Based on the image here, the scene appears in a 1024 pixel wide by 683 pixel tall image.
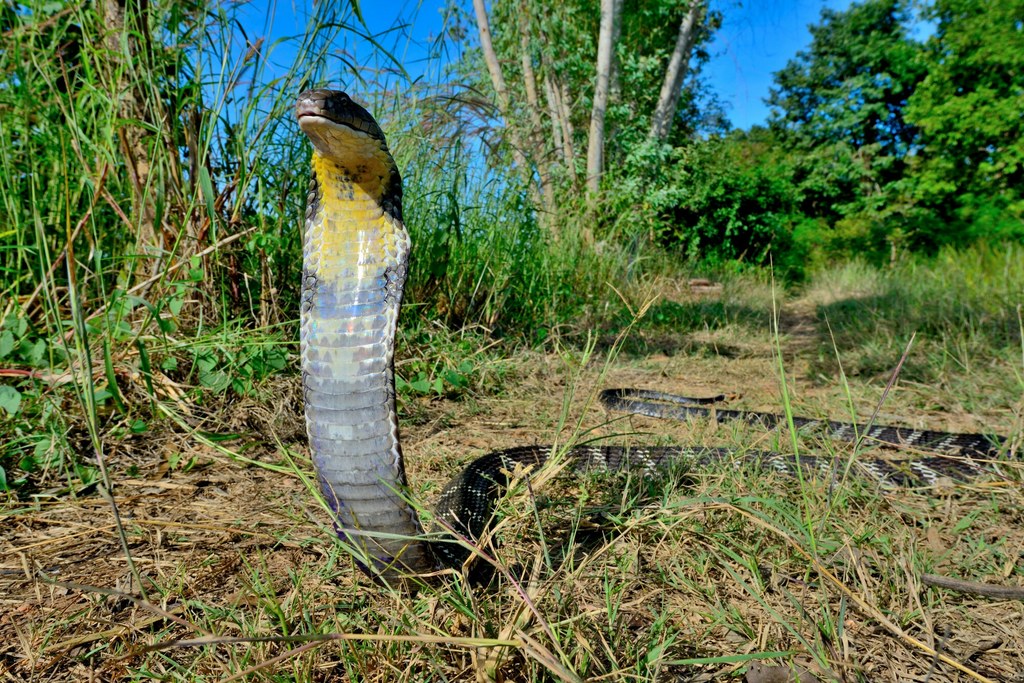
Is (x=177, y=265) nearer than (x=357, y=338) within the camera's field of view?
No

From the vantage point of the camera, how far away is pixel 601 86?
9.24 m

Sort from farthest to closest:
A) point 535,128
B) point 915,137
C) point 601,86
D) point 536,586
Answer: point 915,137, point 601,86, point 535,128, point 536,586

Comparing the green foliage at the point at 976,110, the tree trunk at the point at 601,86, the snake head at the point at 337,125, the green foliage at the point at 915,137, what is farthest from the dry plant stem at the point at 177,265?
the green foliage at the point at 976,110

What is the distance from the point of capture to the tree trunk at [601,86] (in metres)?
8.85

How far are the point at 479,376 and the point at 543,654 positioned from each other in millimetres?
2518

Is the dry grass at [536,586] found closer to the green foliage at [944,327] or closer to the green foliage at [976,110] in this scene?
the green foliage at [944,327]

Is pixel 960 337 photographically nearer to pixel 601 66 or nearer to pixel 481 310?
pixel 481 310

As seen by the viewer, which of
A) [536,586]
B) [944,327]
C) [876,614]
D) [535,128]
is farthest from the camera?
[535,128]

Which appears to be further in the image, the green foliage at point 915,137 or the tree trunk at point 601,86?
the green foliage at point 915,137

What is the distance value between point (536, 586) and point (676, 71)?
12.1 meters

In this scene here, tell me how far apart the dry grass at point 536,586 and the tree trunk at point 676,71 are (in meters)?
10.1

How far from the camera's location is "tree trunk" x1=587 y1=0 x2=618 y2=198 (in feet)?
29.0

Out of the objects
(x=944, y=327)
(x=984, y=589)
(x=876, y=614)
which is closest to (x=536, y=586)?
(x=876, y=614)

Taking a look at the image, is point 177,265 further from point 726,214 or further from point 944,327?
point 726,214
